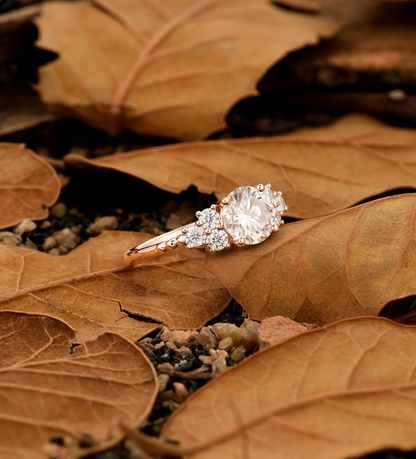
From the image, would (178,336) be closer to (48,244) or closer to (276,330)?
(276,330)

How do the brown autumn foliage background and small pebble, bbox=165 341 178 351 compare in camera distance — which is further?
small pebble, bbox=165 341 178 351

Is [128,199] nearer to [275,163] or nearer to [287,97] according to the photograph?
[275,163]

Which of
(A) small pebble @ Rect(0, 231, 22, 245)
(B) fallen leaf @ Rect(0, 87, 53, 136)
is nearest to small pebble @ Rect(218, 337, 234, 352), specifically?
(A) small pebble @ Rect(0, 231, 22, 245)

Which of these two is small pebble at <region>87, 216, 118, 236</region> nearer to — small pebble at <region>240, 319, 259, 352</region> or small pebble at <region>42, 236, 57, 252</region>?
small pebble at <region>42, 236, 57, 252</region>

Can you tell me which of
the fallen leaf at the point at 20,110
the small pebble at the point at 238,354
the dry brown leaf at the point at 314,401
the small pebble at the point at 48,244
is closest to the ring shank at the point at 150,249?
the small pebble at the point at 48,244

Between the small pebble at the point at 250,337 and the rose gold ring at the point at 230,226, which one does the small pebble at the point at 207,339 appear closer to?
the small pebble at the point at 250,337

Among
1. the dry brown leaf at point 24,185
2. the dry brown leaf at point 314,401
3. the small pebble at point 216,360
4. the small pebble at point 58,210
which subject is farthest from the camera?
the small pebble at point 58,210

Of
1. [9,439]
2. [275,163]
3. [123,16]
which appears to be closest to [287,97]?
[275,163]
